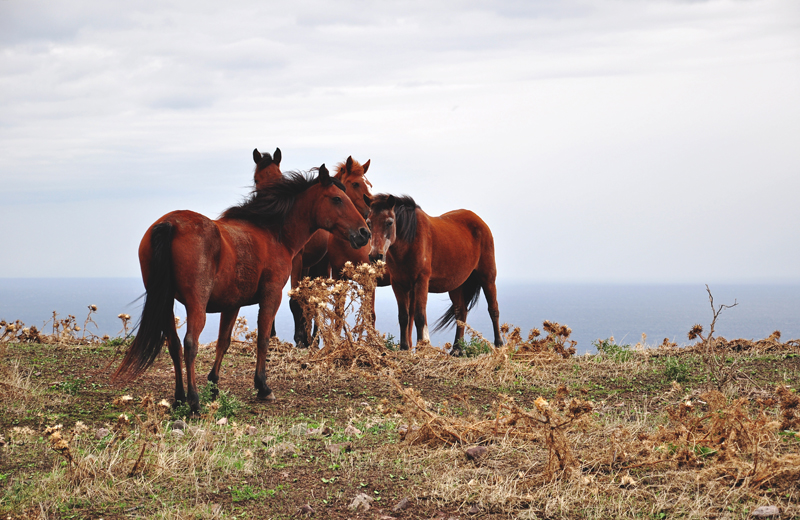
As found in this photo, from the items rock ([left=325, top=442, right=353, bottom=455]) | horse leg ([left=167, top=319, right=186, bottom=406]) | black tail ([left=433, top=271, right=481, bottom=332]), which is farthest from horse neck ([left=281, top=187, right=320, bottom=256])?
black tail ([left=433, top=271, right=481, bottom=332])

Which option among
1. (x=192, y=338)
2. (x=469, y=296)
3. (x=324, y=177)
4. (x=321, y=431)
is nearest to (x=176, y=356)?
(x=192, y=338)

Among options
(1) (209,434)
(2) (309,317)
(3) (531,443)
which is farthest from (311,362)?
(3) (531,443)

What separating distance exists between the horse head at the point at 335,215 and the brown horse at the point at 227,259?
11mm

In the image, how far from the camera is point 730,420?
170 inches

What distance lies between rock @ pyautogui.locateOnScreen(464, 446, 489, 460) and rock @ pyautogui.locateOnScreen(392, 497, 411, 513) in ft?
2.58

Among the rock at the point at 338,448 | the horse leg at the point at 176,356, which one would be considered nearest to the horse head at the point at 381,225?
the horse leg at the point at 176,356

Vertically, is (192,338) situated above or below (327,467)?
above

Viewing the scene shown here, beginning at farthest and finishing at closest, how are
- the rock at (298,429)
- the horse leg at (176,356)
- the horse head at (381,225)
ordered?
the horse head at (381,225)
the horse leg at (176,356)
the rock at (298,429)

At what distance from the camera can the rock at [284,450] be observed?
4738 mm

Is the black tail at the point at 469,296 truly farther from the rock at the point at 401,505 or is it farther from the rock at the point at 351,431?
the rock at the point at 401,505

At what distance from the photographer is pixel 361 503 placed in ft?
12.5

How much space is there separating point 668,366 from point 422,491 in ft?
17.0

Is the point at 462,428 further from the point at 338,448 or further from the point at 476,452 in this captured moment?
the point at 338,448

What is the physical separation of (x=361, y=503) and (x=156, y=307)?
2.69 m
